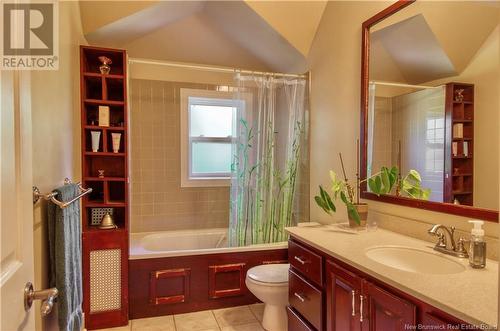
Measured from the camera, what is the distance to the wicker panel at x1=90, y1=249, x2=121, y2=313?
2.32 m

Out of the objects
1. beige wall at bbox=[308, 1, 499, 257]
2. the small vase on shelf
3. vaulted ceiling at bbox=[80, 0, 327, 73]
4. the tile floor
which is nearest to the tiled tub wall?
vaulted ceiling at bbox=[80, 0, 327, 73]

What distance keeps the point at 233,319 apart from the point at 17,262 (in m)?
2.01

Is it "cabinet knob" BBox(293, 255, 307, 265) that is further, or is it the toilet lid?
the toilet lid

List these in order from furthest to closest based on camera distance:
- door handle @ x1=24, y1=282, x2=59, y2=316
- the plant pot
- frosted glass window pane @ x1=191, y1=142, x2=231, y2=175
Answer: frosted glass window pane @ x1=191, y1=142, x2=231, y2=175 < the plant pot < door handle @ x1=24, y1=282, x2=59, y2=316

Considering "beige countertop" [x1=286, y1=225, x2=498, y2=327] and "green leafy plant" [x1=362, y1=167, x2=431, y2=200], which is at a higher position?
"green leafy plant" [x1=362, y1=167, x2=431, y2=200]

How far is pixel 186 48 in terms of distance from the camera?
3.33 metres

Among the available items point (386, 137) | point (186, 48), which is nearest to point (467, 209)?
point (386, 137)

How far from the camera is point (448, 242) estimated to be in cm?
148

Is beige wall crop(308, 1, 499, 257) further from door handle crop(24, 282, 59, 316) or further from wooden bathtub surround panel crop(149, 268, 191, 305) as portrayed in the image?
door handle crop(24, 282, 59, 316)

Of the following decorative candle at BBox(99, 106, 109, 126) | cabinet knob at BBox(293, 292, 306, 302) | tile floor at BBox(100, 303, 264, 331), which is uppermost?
decorative candle at BBox(99, 106, 109, 126)

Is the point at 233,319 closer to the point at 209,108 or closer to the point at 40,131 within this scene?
the point at 40,131

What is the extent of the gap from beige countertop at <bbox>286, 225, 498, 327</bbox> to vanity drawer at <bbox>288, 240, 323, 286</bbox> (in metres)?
0.07

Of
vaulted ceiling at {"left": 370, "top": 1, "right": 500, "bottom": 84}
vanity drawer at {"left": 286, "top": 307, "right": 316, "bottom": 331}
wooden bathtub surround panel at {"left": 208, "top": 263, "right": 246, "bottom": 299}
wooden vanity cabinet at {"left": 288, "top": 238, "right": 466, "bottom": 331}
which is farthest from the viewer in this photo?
wooden bathtub surround panel at {"left": 208, "top": 263, "right": 246, "bottom": 299}

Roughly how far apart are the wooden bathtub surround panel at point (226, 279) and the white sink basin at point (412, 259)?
1.38 meters
